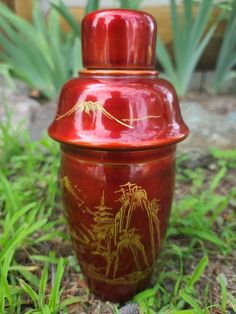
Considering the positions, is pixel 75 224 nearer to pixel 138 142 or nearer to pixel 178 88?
pixel 138 142

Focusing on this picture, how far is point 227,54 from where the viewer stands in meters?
1.74

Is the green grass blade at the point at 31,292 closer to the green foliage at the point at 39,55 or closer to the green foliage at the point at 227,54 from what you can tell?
the green foliage at the point at 39,55

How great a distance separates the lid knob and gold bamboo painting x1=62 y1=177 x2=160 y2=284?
9.4 inches

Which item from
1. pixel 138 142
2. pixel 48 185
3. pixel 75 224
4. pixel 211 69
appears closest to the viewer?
pixel 138 142

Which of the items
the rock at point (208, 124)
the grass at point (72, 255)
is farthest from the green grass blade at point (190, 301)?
the rock at point (208, 124)

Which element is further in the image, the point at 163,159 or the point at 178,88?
the point at 178,88

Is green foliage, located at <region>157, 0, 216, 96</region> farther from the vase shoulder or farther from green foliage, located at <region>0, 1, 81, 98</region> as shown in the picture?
the vase shoulder

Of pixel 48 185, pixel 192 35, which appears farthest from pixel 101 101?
pixel 192 35

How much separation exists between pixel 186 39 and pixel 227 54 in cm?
27

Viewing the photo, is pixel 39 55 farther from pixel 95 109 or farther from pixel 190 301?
pixel 190 301

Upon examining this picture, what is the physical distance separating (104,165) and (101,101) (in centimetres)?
12

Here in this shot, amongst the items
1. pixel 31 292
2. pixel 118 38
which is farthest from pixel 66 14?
pixel 31 292

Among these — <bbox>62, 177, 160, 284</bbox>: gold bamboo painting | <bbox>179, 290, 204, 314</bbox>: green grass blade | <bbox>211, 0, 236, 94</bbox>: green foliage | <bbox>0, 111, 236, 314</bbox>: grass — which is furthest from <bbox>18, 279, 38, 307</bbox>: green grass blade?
<bbox>211, 0, 236, 94</bbox>: green foliage

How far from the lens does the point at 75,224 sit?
0.76m
